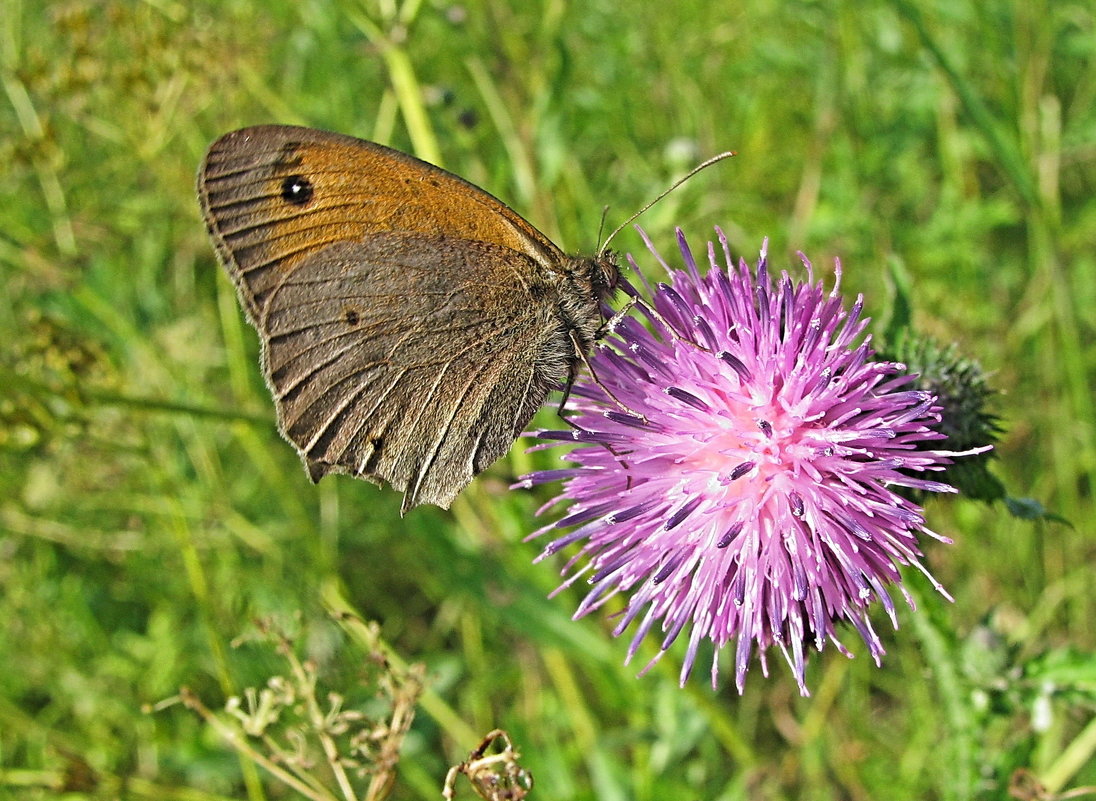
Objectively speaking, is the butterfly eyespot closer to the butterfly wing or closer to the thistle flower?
the butterfly wing

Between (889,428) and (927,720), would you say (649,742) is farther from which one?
(889,428)

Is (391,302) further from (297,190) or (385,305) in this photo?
(297,190)

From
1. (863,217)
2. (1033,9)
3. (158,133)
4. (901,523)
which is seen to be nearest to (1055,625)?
(863,217)

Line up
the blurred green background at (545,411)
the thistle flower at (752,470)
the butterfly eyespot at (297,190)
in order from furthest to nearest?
the blurred green background at (545,411), the butterfly eyespot at (297,190), the thistle flower at (752,470)

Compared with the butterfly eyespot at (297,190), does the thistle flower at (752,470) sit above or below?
below

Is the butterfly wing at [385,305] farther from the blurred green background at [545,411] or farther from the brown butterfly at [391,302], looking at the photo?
the blurred green background at [545,411]

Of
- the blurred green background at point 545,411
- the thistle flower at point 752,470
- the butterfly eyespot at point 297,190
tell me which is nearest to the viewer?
the thistle flower at point 752,470

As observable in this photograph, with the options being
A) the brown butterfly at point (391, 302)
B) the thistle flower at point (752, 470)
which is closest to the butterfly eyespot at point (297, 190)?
the brown butterfly at point (391, 302)
